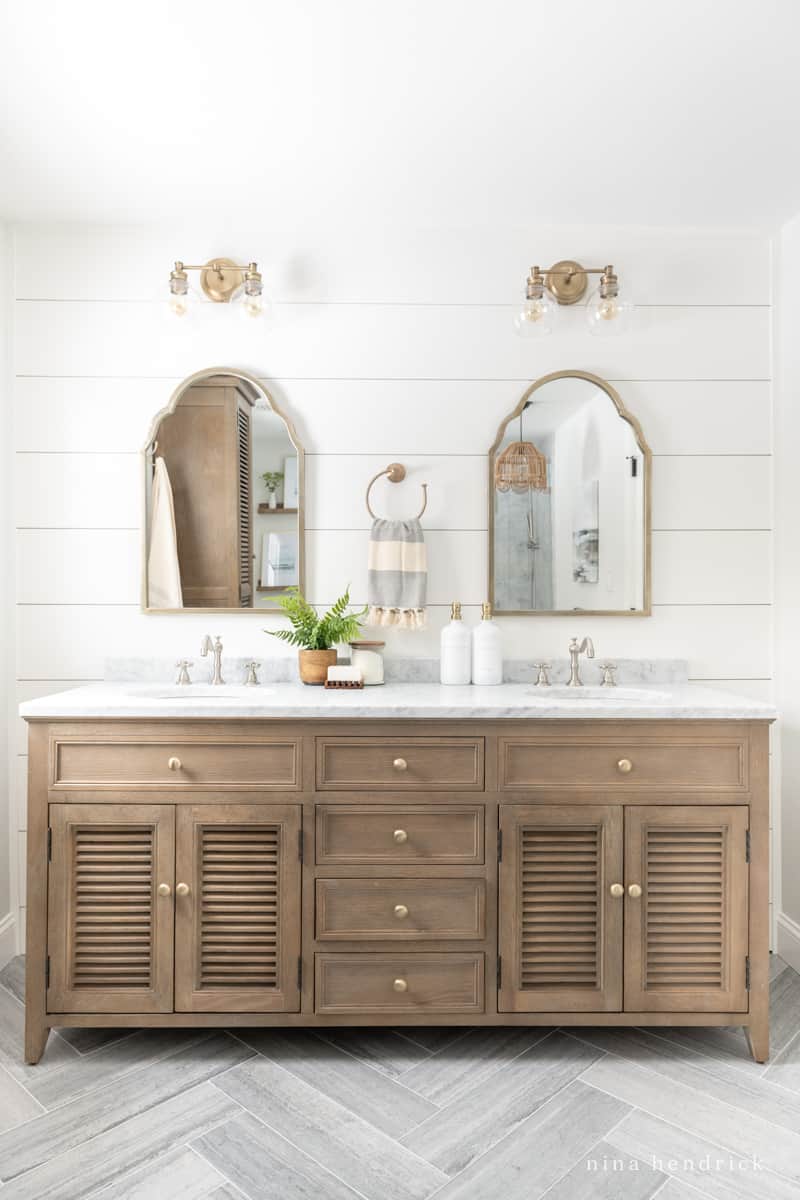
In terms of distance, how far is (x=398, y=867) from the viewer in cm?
196

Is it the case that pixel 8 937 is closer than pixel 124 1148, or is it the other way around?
pixel 124 1148

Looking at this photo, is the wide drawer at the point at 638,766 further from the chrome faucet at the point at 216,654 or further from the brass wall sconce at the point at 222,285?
the brass wall sconce at the point at 222,285

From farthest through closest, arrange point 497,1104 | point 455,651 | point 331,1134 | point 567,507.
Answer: point 567,507 → point 455,651 → point 497,1104 → point 331,1134

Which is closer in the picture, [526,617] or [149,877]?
[149,877]

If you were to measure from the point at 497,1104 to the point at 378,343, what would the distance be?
2.16 metres

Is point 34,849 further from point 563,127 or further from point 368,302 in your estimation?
point 563,127

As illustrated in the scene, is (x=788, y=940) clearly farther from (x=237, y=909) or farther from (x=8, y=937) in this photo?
(x=8, y=937)

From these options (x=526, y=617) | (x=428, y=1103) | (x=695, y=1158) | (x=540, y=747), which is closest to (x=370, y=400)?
(x=526, y=617)

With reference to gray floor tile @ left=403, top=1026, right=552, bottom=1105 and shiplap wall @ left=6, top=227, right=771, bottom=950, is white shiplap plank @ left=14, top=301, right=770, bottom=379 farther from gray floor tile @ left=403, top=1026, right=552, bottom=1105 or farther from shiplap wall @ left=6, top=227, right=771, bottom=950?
gray floor tile @ left=403, top=1026, right=552, bottom=1105

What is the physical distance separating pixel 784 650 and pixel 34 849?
2.29m

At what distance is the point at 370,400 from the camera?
8.35 ft

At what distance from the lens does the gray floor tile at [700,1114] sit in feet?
5.41

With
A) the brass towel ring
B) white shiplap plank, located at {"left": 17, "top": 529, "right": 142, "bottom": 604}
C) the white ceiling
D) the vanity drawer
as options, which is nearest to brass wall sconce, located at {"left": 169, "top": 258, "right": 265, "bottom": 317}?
the white ceiling

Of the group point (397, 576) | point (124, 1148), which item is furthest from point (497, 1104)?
point (397, 576)
